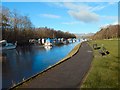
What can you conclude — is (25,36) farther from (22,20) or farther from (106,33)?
(106,33)

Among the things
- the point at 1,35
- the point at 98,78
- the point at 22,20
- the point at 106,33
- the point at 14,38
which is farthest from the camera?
the point at 106,33

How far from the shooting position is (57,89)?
1071 cm

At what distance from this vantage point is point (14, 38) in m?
81.6

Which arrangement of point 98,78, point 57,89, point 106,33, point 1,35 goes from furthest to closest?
point 106,33 → point 1,35 → point 98,78 → point 57,89

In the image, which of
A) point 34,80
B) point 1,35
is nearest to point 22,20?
point 1,35

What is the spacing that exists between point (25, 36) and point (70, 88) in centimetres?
8423

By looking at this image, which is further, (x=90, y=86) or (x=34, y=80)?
(x=34, y=80)

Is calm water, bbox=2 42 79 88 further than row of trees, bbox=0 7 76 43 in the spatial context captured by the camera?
No

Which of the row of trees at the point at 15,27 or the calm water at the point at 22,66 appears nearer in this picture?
the calm water at the point at 22,66

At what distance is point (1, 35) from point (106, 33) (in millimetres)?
78685

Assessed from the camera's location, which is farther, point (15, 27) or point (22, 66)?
point (15, 27)

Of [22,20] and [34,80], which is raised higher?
[22,20]

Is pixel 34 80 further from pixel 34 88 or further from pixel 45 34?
pixel 45 34

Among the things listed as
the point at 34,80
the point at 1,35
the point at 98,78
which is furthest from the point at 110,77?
the point at 1,35
